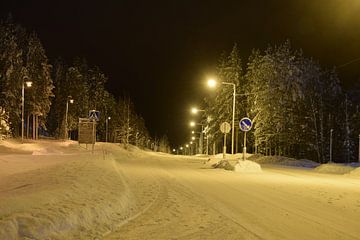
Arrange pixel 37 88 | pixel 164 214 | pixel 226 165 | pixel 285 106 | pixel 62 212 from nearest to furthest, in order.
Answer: pixel 62 212, pixel 164 214, pixel 226 165, pixel 285 106, pixel 37 88

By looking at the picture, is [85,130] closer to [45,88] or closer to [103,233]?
[103,233]

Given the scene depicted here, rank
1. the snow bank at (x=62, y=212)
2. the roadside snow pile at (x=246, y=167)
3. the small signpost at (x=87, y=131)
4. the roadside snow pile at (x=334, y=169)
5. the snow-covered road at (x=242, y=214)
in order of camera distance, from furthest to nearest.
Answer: the roadside snow pile at (x=334, y=169) < the small signpost at (x=87, y=131) < the roadside snow pile at (x=246, y=167) < the snow-covered road at (x=242, y=214) < the snow bank at (x=62, y=212)

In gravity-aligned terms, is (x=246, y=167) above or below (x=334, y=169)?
above

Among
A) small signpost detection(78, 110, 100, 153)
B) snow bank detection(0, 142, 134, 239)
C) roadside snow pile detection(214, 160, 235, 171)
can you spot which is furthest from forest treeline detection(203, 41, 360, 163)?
snow bank detection(0, 142, 134, 239)

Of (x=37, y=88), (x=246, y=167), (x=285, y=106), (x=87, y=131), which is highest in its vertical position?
(x=37, y=88)

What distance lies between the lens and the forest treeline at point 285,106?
216 feet

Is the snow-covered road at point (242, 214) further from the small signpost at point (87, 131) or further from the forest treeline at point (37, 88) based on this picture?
the forest treeline at point (37, 88)

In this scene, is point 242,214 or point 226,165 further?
point 226,165

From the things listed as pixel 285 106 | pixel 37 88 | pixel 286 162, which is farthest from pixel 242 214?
pixel 37 88

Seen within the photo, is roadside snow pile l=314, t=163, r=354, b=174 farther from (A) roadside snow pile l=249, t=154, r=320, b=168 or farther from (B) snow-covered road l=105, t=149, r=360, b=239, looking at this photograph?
(B) snow-covered road l=105, t=149, r=360, b=239

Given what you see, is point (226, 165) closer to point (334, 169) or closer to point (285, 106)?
point (334, 169)

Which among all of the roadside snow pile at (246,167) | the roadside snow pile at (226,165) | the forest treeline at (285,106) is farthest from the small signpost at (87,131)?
the forest treeline at (285,106)

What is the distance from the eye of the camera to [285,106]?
6538 centimetres

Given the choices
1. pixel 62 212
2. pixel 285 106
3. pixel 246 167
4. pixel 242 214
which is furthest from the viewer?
pixel 285 106
